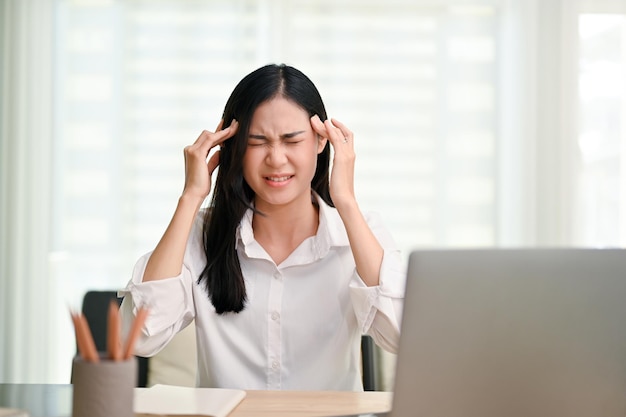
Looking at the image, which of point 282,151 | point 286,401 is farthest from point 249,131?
point 286,401

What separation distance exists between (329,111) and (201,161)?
210 cm

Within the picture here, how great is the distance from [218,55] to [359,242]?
230 centimetres

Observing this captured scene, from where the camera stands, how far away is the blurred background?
381 centimetres

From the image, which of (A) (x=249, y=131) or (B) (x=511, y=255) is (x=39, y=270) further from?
(B) (x=511, y=255)

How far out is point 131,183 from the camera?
12.7 feet

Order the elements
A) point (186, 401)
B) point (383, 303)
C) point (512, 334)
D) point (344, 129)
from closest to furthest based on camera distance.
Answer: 1. point (512, 334)
2. point (186, 401)
3. point (383, 303)
4. point (344, 129)

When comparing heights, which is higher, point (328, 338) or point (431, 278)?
point (431, 278)

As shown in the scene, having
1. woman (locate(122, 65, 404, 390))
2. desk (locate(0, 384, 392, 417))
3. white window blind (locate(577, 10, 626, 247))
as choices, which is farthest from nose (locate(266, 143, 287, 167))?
white window blind (locate(577, 10, 626, 247))

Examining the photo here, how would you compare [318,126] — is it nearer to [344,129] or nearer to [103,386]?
[344,129]

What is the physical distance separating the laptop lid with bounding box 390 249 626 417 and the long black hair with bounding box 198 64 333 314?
913 millimetres

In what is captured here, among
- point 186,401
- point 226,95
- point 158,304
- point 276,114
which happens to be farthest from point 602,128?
point 186,401

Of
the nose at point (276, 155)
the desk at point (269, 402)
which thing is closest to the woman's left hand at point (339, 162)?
the nose at point (276, 155)

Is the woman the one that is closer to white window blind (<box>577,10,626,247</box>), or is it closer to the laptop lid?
the laptop lid

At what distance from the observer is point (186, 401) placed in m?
A: 1.33
